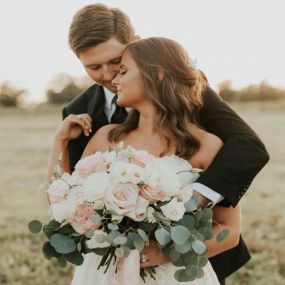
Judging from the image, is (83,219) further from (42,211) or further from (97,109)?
(42,211)

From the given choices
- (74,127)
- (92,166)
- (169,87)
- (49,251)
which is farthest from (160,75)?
(49,251)

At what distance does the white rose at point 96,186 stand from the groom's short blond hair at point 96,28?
1325 millimetres

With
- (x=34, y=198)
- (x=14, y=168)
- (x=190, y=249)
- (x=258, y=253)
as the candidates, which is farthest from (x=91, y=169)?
(x=14, y=168)

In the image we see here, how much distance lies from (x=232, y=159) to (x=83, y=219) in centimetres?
82

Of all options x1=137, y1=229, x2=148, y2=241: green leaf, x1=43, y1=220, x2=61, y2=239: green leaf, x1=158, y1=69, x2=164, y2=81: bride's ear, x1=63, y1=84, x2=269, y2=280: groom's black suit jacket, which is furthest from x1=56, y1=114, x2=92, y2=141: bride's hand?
x1=137, y1=229, x2=148, y2=241: green leaf

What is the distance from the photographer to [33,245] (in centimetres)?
740

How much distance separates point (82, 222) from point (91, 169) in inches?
9.7

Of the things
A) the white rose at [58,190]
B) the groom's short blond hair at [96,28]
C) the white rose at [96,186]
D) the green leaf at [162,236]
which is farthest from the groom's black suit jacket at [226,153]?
A: the white rose at [58,190]

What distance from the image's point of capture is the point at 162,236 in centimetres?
304

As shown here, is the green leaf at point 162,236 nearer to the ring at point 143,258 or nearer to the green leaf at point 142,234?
the green leaf at point 142,234

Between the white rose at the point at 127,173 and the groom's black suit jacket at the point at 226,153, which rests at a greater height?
the white rose at the point at 127,173

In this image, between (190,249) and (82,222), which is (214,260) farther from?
(82,222)

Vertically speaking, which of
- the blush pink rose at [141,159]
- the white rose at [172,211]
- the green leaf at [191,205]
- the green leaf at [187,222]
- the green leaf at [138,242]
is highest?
the blush pink rose at [141,159]

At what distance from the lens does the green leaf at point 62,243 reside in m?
3.13
